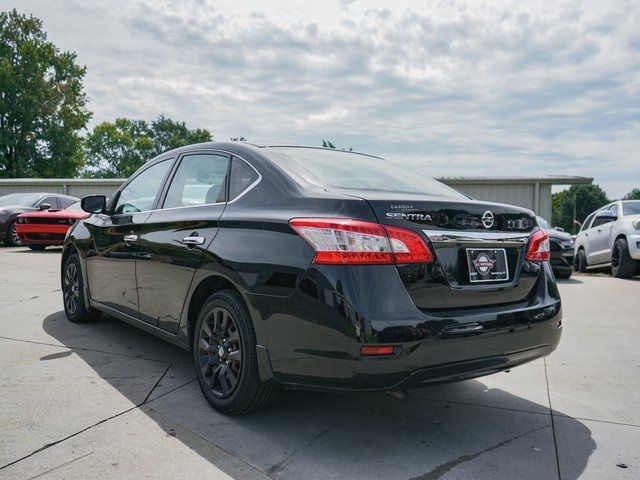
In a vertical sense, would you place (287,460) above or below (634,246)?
below

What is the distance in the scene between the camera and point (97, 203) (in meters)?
5.02

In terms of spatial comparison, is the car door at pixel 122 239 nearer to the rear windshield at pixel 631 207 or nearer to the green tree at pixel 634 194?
the rear windshield at pixel 631 207

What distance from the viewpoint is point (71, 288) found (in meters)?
5.51

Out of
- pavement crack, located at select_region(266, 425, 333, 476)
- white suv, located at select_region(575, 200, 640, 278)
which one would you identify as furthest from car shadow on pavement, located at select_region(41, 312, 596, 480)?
white suv, located at select_region(575, 200, 640, 278)

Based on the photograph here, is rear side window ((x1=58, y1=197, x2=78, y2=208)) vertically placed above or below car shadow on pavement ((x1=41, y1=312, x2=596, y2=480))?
above

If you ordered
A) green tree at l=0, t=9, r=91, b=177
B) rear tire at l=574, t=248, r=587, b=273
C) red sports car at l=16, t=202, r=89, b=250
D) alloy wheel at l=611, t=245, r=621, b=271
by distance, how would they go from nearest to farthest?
alloy wheel at l=611, t=245, r=621, b=271 < rear tire at l=574, t=248, r=587, b=273 < red sports car at l=16, t=202, r=89, b=250 < green tree at l=0, t=9, r=91, b=177

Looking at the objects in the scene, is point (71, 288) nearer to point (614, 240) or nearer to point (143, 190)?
point (143, 190)

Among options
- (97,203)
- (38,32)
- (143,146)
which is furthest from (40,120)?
(97,203)


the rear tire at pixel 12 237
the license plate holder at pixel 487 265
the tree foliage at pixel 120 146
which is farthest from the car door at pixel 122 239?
the tree foliage at pixel 120 146

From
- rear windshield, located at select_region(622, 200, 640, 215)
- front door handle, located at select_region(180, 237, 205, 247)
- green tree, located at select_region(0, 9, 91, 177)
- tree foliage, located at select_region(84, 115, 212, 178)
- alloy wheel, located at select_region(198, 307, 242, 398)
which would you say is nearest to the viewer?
alloy wheel, located at select_region(198, 307, 242, 398)

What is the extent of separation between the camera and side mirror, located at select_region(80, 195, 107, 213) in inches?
196

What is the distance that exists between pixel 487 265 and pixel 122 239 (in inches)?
110

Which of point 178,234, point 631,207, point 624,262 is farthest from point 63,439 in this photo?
point 631,207

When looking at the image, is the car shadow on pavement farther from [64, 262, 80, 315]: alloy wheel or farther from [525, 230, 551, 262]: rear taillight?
[64, 262, 80, 315]: alloy wheel
